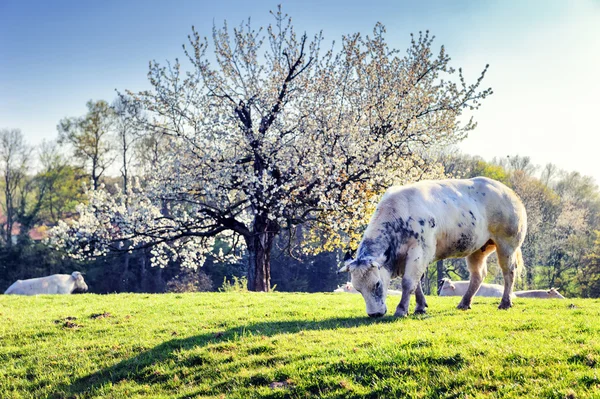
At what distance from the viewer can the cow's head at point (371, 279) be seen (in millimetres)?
9461

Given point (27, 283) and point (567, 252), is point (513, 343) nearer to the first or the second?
point (27, 283)

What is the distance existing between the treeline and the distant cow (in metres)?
9.76

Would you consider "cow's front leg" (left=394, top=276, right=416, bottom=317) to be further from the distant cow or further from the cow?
the distant cow

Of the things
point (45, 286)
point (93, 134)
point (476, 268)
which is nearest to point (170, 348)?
point (476, 268)

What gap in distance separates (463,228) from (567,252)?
41679 mm

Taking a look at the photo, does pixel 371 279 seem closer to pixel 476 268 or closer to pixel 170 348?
pixel 476 268

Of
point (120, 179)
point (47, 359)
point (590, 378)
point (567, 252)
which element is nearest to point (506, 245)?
point (590, 378)

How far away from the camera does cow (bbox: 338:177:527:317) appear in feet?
31.8

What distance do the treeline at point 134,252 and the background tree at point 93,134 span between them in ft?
0.29

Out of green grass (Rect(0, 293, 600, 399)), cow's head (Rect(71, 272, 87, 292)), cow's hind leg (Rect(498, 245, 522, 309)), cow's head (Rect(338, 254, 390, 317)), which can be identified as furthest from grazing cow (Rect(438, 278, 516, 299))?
cow's head (Rect(71, 272, 87, 292))

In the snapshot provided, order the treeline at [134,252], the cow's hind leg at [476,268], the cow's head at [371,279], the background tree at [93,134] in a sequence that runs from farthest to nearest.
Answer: the background tree at [93,134]
the treeline at [134,252]
the cow's hind leg at [476,268]
the cow's head at [371,279]

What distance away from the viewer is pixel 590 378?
210 inches

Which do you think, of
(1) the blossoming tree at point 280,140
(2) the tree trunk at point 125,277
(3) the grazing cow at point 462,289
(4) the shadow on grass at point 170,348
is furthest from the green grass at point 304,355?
(2) the tree trunk at point 125,277

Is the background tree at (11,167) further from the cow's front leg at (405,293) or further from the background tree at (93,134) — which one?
the cow's front leg at (405,293)
